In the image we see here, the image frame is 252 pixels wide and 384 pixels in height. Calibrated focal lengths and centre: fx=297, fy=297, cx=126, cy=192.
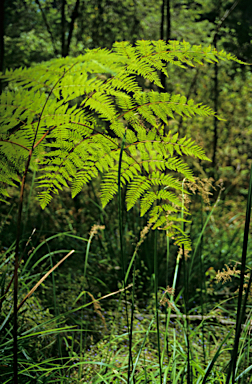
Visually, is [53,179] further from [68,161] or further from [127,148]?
[127,148]

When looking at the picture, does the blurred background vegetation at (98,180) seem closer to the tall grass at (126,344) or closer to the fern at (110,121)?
the tall grass at (126,344)

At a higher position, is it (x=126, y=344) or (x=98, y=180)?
(x=98, y=180)

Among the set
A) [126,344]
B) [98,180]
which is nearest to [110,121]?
[126,344]

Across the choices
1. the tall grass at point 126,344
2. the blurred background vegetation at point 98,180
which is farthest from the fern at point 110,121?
the blurred background vegetation at point 98,180

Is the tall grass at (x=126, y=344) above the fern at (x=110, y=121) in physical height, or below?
below

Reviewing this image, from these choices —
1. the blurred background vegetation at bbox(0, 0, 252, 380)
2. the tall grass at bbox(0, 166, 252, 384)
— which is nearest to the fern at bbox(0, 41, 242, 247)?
the tall grass at bbox(0, 166, 252, 384)

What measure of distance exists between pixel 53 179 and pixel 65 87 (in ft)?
0.99

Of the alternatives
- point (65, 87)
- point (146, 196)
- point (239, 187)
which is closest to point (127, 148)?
point (146, 196)

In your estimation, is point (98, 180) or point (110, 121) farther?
point (98, 180)

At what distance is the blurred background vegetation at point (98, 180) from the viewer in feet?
7.36

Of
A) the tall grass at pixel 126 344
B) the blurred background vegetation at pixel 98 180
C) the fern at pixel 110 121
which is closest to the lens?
the fern at pixel 110 121

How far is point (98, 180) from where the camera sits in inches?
155

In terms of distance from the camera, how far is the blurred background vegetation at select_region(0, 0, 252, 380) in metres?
2.24

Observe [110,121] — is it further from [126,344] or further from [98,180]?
[98,180]
